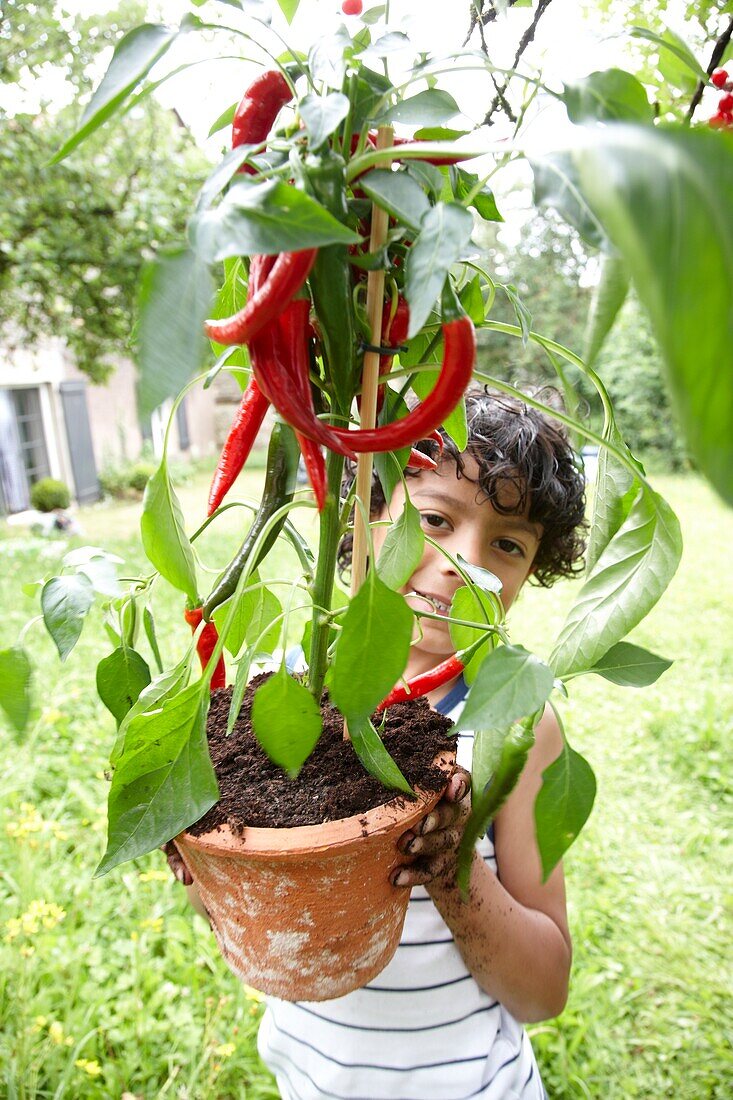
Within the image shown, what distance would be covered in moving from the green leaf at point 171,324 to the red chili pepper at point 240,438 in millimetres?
212

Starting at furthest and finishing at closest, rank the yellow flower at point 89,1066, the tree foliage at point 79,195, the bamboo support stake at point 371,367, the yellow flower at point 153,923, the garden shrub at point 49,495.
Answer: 1. the garden shrub at point 49,495
2. the tree foliage at point 79,195
3. the yellow flower at point 153,923
4. the yellow flower at point 89,1066
5. the bamboo support stake at point 371,367

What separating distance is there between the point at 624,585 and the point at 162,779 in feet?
1.09

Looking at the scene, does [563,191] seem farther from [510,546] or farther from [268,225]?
[510,546]

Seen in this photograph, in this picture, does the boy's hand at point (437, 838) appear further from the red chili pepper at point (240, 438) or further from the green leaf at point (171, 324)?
the green leaf at point (171, 324)

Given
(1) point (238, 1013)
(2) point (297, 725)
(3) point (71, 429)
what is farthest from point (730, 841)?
(3) point (71, 429)

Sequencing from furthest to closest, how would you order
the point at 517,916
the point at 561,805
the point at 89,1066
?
1. the point at 89,1066
2. the point at 517,916
3. the point at 561,805

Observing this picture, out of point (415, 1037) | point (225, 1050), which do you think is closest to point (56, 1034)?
point (225, 1050)

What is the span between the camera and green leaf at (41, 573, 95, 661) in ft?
1.81

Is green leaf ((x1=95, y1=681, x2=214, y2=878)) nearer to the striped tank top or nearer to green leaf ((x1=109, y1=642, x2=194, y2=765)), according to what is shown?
green leaf ((x1=109, y1=642, x2=194, y2=765))

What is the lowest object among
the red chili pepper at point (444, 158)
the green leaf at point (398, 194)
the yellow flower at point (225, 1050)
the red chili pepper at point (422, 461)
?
the yellow flower at point (225, 1050)

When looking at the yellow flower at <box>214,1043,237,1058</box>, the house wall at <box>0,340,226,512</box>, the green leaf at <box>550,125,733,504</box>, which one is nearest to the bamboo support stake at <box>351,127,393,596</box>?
the green leaf at <box>550,125,733,504</box>

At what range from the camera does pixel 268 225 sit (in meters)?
0.30

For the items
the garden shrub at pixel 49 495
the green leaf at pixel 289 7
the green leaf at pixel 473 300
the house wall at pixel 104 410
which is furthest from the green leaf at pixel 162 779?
the garden shrub at pixel 49 495

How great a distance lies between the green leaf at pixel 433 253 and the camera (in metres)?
0.32
